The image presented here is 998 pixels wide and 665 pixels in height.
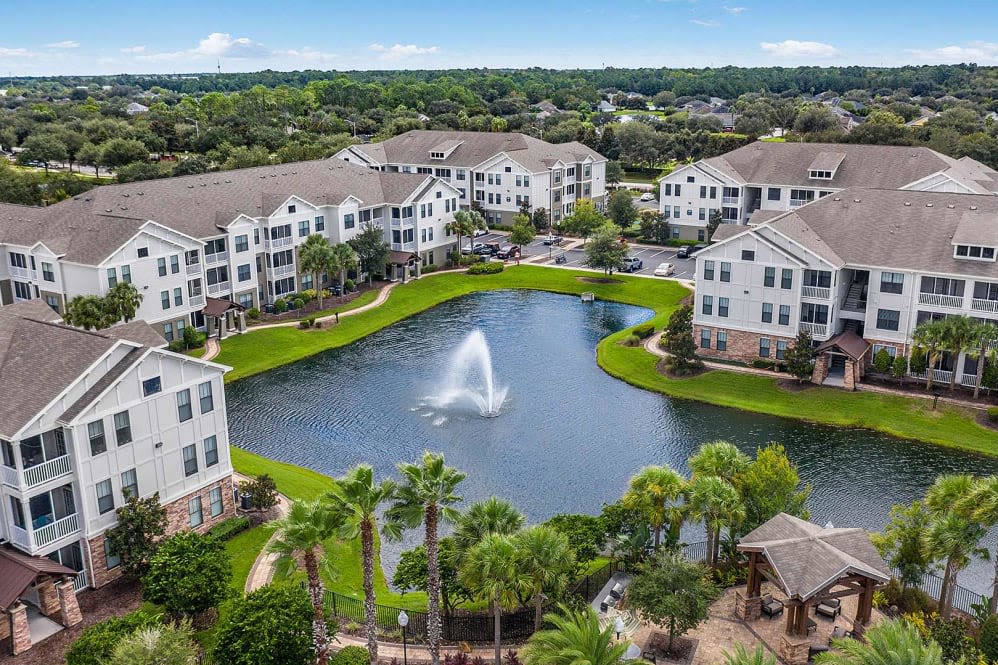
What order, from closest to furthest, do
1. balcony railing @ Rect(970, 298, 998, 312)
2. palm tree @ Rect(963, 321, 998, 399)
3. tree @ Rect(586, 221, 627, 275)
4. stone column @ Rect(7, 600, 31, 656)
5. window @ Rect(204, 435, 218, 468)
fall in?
stone column @ Rect(7, 600, 31, 656), window @ Rect(204, 435, 218, 468), palm tree @ Rect(963, 321, 998, 399), balcony railing @ Rect(970, 298, 998, 312), tree @ Rect(586, 221, 627, 275)

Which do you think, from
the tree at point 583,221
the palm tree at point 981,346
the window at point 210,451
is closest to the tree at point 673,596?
the window at point 210,451

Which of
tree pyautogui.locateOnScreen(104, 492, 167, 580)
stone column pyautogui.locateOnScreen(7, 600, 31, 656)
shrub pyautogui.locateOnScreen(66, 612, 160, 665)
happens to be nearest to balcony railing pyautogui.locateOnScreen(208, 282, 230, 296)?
tree pyautogui.locateOnScreen(104, 492, 167, 580)

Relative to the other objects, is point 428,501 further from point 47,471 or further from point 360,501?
point 47,471

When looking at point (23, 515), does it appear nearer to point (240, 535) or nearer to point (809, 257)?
point (240, 535)

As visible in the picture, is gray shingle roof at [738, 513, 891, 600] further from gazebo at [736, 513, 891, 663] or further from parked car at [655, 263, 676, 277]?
parked car at [655, 263, 676, 277]

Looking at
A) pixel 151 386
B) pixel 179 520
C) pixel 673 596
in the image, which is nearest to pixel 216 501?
pixel 179 520
